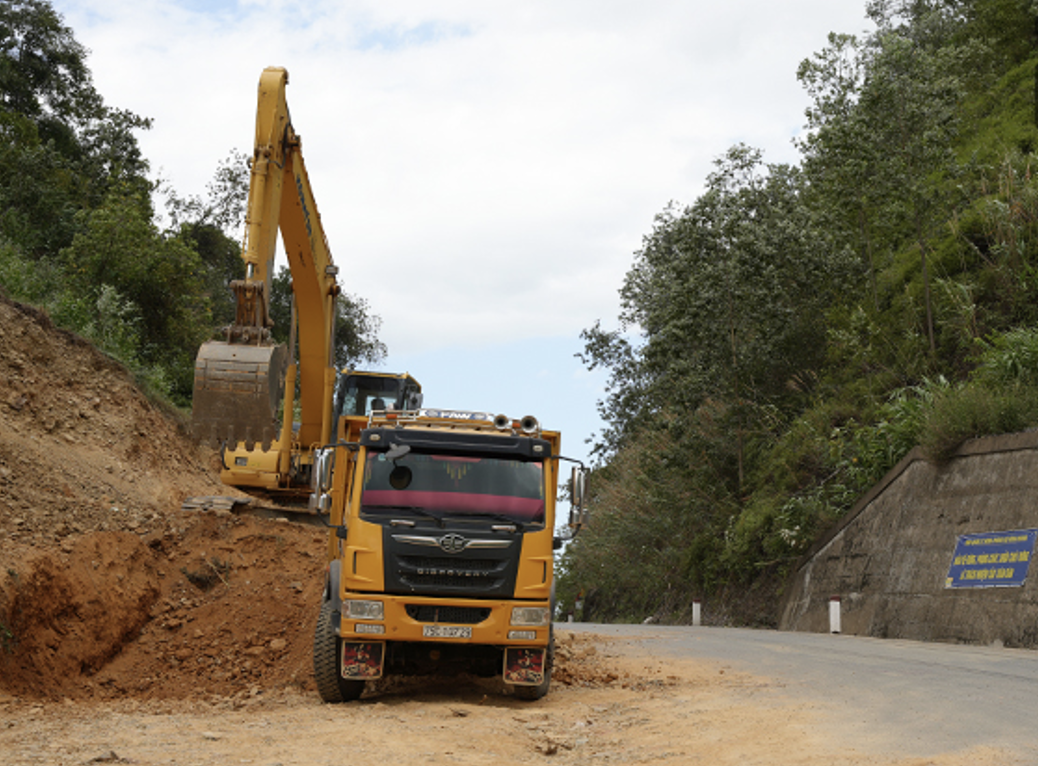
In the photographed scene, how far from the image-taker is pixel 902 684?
11336 mm

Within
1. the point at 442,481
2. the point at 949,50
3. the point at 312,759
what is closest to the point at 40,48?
the point at 949,50

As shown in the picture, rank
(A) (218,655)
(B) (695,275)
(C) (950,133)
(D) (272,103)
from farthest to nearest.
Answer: (B) (695,275), (C) (950,133), (D) (272,103), (A) (218,655)

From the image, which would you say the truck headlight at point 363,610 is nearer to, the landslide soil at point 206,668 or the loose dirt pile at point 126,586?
the landslide soil at point 206,668

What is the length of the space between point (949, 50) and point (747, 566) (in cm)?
1531

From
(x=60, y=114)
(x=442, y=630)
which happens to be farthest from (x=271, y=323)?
(x=60, y=114)

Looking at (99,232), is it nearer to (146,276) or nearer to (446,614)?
(146,276)

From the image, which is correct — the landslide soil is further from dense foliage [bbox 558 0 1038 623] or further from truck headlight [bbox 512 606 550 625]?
dense foliage [bbox 558 0 1038 623]

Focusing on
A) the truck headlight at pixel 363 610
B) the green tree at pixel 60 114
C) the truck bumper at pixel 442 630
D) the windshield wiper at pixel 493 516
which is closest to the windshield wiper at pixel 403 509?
the windshield wiper at pixel 493 516

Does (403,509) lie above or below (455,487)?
below

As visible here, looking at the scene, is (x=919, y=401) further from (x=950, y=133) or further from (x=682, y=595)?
(x=682, y=595)

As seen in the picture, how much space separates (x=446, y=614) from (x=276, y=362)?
3.80 m

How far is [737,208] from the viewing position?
30.7 meters

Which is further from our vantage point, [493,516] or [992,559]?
[992,559]

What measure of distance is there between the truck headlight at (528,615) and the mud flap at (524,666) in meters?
0.39
